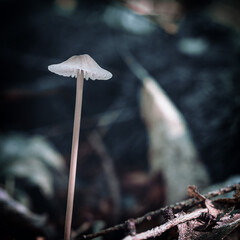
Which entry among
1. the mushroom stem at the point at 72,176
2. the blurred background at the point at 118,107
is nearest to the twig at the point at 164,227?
the mushroom stem at the point at 72,176

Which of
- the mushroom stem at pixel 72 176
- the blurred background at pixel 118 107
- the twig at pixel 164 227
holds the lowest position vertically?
the twig at pixel 164 227

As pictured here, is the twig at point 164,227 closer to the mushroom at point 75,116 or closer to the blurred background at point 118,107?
the mushroom at point 75,116

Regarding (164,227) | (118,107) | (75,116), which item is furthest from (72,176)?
(118,107)

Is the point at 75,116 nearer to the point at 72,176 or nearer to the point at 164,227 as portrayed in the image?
the point at 72,176

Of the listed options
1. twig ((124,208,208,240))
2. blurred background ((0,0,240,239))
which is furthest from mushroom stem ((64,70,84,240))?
blurred background ((0,0,240,239))

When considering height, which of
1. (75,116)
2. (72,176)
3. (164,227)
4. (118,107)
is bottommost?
A: (164,227)

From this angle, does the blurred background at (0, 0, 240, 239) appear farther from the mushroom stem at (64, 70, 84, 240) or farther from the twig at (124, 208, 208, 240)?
the twig at (124, 208, 208, 240)

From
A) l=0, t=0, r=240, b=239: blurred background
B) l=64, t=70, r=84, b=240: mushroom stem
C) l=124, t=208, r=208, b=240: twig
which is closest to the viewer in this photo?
l=124, t=208, r=208, b=240: twig

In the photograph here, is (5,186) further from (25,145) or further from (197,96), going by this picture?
(197,96)
